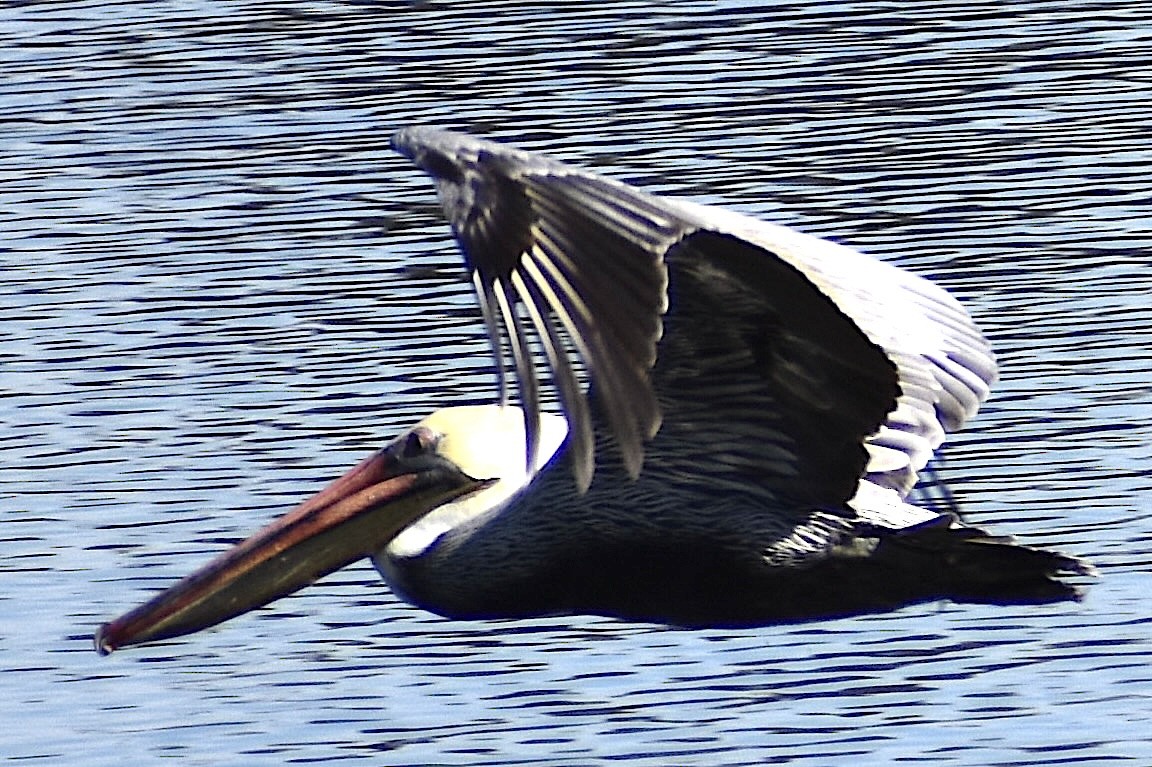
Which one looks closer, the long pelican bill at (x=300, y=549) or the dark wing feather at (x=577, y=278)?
the dark wing feather at (x=577, y=278)

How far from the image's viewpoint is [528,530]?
7.53m

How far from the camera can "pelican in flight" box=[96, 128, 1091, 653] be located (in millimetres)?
6664

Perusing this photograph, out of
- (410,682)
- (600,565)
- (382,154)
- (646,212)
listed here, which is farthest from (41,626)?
(382,154)

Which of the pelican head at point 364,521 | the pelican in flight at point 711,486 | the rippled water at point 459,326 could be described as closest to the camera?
the pelican in flight at point 711,486

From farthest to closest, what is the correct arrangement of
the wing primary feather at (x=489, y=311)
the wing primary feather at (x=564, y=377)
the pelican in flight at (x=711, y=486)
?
the pelican in flight at (x=711, y=486) → the wing primary feather at (x=489, y=311) → the wing primary feather at (x=564, y=377)

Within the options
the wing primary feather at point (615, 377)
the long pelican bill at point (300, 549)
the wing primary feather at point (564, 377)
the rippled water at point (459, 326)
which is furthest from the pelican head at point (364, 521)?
the wing primary feather at point (615, 377)

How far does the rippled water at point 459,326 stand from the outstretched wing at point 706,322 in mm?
1255

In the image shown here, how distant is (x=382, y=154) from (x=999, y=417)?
5.39 m

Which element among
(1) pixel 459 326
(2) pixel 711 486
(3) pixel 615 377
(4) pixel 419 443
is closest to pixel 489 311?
(3) pixel 615 377

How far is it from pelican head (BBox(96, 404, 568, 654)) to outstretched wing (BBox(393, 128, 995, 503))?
3.03 feet

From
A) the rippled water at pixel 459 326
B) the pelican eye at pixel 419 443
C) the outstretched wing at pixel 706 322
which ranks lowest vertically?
the rippled water at pixel 459 326

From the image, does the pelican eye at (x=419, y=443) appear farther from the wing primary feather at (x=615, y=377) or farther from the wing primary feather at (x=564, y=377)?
the wing primary feather at (x=615, y=377)

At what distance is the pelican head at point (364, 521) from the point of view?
26.0 ft

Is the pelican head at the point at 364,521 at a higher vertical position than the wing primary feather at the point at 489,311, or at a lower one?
lower
